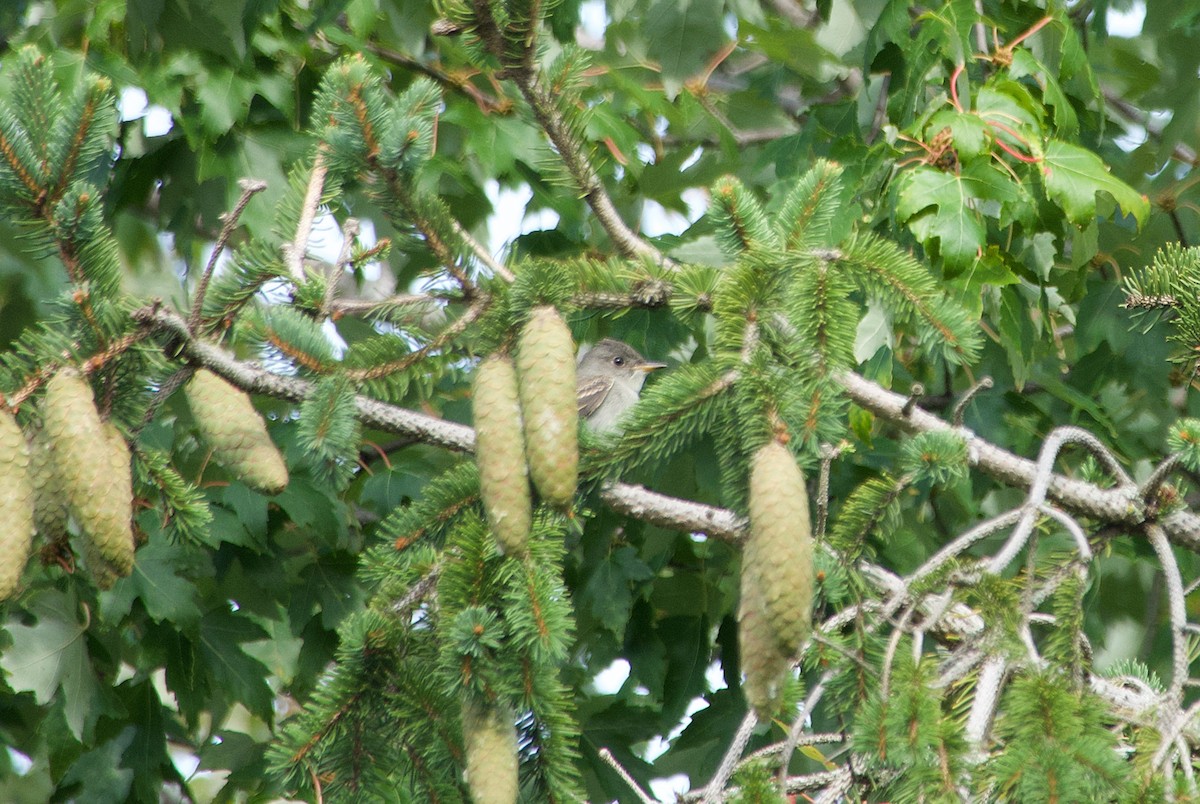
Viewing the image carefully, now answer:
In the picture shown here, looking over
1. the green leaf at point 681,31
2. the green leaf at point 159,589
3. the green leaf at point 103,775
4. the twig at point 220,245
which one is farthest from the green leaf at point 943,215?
the green leaf at point 103,775

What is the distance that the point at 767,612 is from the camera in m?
1.72

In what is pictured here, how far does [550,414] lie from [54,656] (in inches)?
126

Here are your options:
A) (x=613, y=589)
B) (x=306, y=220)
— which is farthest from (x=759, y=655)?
(x=613, y=589)

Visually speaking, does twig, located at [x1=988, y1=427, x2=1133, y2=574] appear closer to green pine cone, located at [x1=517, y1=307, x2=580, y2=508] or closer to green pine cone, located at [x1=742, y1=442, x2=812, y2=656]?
green pine cone, located at [x1=742, y1=442, x2=812, y2=656]

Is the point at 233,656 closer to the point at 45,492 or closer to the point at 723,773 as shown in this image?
the point at 45,492

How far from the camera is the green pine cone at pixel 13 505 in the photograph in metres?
1.88

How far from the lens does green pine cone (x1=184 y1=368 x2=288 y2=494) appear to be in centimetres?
222

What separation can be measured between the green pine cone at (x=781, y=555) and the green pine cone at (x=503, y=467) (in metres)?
0.37

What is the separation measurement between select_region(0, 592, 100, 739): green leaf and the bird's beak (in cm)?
248

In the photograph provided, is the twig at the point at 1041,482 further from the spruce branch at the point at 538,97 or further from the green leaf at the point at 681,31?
the green leaf at the point at 681,31

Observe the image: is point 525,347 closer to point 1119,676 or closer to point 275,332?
point 275,332

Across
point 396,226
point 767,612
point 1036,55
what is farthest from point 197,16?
point 767,612

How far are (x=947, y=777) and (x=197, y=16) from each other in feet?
12.8

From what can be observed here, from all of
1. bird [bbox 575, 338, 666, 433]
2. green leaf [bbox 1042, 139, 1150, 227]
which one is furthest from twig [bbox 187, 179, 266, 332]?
bird [bbox 575, 338, 666, 433]
